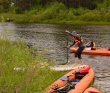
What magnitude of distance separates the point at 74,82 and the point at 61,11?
40.5 metres

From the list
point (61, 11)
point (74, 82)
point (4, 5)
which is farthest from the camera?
point (4, 5)

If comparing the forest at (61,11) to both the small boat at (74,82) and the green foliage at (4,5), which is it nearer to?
the green foliage at (4,5)

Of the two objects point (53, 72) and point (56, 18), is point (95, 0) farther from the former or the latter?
point (53, 72)

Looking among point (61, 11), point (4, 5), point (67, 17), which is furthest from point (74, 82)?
point (4, 5)

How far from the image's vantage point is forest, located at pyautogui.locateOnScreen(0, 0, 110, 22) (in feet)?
140

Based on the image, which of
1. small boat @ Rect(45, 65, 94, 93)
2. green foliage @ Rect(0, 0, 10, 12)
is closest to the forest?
green foliage @ Rect(0, 0, 10, 12)

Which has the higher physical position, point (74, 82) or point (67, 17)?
point (67, 17)

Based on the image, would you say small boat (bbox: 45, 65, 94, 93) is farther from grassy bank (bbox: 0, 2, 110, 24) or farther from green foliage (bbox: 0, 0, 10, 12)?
green foliage (bbox: 0, 0, 10, 12)

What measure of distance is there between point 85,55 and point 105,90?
6.36 meters

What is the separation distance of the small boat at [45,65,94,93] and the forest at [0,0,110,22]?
34394 mm

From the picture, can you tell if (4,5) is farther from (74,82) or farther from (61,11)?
(74,82)

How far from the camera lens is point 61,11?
154ft

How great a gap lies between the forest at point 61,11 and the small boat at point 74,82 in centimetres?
3439

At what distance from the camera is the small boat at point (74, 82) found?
6.62m
